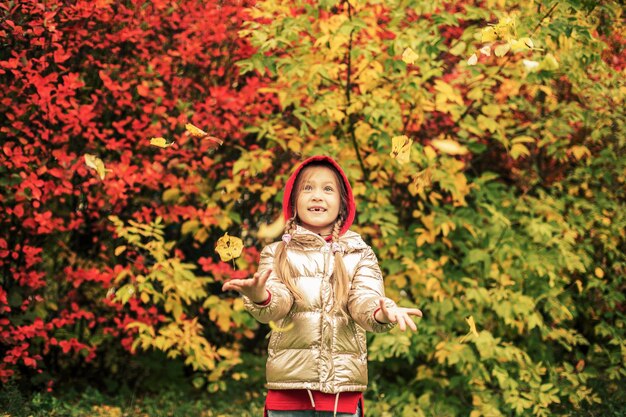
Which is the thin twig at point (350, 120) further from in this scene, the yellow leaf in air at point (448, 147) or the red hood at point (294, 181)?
the red hood at point (294, 181)

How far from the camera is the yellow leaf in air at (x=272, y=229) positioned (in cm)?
544

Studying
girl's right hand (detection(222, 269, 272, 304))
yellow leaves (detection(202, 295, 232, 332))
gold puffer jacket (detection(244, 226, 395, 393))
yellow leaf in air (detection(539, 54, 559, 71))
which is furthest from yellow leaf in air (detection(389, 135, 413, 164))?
Answer: girl's right hand (detection(222, 269, 272, 304))

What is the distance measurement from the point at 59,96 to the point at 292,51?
61.9 inches

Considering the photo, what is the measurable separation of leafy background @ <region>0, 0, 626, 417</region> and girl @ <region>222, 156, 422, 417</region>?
5.68 ft

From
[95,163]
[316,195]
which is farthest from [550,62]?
[95,163]

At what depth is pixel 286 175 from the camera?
5059 millimetres

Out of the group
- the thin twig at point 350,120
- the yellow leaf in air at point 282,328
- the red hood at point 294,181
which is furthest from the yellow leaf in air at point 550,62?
the thin twig at point 350,120

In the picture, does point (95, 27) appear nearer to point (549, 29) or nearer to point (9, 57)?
point (9, 57)

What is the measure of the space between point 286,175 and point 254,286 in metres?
2.62

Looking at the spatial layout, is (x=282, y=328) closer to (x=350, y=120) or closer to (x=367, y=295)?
(x=367, y=295)

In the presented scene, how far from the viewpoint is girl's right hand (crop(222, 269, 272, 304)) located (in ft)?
8.07

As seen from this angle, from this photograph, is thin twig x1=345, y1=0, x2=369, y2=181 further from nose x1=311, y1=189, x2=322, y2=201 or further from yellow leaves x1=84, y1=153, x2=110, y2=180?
nose x1=311, y1=189, x2=322, y2=201

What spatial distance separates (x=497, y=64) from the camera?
5324 millimetres

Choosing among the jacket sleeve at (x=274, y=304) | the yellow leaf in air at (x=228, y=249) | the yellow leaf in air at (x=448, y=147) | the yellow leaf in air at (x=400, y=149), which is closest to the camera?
the jacket sleeve at (x=274, y=304)
